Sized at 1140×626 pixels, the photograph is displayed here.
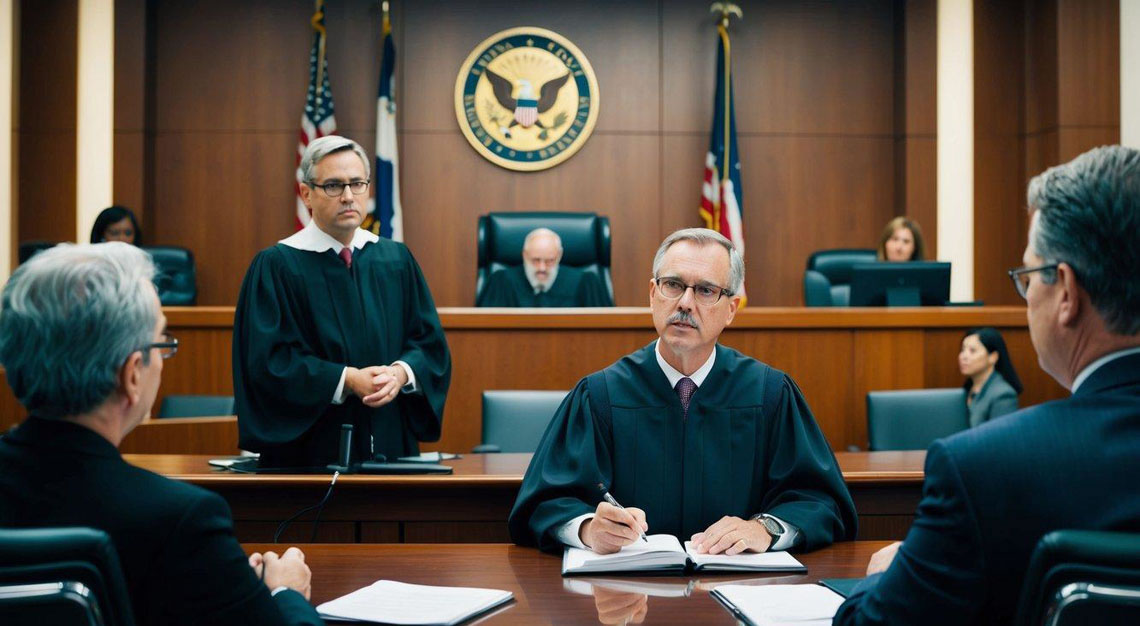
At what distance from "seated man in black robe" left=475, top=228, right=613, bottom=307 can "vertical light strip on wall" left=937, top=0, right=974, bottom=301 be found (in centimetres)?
322

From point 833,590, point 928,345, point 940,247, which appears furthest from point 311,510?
point 940,247

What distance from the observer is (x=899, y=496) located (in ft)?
10.9

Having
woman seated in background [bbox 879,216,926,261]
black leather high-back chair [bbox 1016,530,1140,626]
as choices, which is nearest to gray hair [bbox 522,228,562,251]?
woman seated in background [bbox 879,216,926,261]

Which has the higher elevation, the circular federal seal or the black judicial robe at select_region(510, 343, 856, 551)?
the circular federal seal

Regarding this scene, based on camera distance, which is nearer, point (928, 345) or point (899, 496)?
point (899, 496)

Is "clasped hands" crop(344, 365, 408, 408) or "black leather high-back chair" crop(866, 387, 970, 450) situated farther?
"black leather high-back chair" crop(866, 387, 970, 450)

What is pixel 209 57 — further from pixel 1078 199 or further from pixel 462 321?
pixel 1078 199

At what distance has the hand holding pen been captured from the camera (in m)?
2.06

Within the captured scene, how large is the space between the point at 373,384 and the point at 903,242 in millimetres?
4172

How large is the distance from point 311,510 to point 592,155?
19.3 ft

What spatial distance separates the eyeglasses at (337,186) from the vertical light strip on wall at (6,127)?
538 cm

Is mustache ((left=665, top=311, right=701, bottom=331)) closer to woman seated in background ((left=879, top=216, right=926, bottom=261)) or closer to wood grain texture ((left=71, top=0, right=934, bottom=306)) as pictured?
woman seated in background ((left=879, top=216, right=926, bottom=261))

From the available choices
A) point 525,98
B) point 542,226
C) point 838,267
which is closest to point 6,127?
point 525,98

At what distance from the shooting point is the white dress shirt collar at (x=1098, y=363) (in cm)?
134
